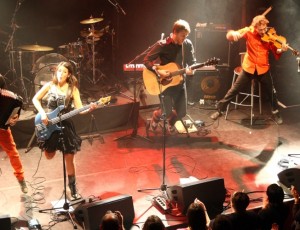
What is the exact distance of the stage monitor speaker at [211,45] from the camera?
36.6 feet

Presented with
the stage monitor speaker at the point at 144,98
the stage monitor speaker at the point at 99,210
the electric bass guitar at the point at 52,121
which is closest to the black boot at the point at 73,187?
the electric bass guitar at the point at 52,121

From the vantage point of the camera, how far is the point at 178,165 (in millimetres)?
7879

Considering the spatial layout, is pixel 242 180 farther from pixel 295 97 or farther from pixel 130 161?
pixel 295 97

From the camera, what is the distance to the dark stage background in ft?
37.0

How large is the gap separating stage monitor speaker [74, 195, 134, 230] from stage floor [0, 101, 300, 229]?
0.38 m

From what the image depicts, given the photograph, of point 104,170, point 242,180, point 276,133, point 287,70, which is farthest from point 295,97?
point 104,170

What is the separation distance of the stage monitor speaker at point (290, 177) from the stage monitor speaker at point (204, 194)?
1.19 metres

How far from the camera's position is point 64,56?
10.3 meters

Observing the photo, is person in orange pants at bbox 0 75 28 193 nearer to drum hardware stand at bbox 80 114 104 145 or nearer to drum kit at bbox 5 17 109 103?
drum hardware stand at bbox 80 114 104 145

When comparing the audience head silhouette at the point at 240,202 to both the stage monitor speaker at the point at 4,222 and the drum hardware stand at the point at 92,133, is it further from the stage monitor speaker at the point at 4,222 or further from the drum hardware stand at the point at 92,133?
the drum hardware stand at the point at 92,133

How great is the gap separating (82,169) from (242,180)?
2.71 metres

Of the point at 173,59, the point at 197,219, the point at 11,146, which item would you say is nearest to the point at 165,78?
the point at 173,59

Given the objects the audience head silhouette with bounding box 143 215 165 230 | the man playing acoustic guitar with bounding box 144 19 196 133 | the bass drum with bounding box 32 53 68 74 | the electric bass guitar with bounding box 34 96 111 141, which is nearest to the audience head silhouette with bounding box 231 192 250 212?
the audience head silhouette with bounding box 143 215 165 230

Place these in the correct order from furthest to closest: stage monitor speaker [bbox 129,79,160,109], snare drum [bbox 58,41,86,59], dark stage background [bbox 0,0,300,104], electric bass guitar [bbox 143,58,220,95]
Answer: dark stage background [bbox 0,0,300,104] → snare drum [bbox 58,41,86,59] → stage monitor speaker [bbox 129,79,160,109] → electric bass guitar [bbox 143,58,220,95]
